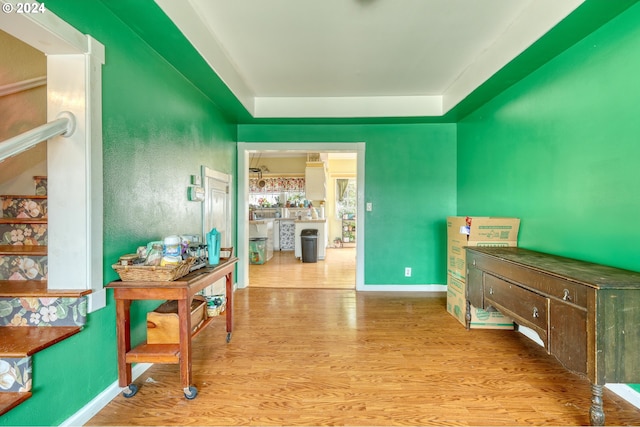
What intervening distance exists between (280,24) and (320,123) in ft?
5.88

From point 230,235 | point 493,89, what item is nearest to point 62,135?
point 230,235

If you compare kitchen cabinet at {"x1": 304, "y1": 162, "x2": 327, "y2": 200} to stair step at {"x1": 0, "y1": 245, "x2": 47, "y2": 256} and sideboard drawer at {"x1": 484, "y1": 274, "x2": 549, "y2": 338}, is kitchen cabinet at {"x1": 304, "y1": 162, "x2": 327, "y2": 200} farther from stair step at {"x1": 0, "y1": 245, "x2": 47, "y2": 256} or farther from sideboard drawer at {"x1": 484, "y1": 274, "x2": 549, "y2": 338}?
stair step at {"x1": 0, "y1": 245, "x2": 47, "y2": 256}

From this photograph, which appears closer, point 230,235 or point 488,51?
point 488,51

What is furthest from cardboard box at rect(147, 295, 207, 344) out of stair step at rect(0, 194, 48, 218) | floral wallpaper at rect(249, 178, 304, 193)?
floral wallpaper at rect(249, 178, 304, 193)

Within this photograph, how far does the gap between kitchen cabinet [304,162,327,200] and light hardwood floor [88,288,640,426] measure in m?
4.99

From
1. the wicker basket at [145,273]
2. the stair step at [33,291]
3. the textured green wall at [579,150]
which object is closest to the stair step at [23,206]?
the stair step at [33,291]

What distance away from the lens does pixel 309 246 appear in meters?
6.02

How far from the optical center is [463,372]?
198 centimetres

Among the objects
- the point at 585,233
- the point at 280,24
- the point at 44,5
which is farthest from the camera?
the point at 280,24

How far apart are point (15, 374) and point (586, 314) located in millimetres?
2678

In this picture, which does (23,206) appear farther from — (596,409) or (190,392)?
(596,409)

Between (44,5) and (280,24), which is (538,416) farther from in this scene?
(44,5)

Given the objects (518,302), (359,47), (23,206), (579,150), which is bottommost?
(518,302)

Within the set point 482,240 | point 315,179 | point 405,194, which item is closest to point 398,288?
point 405,194
